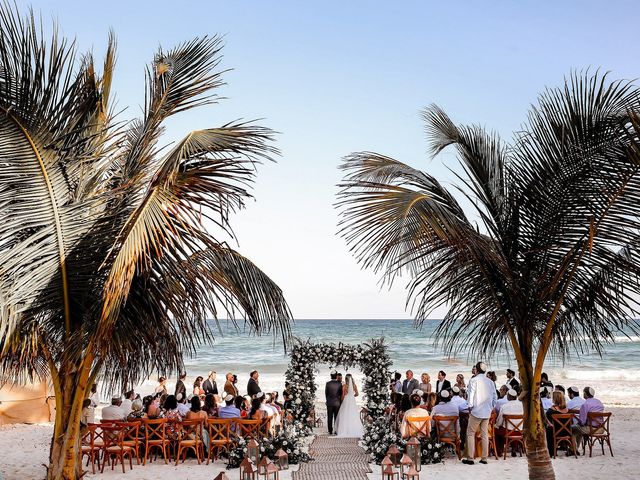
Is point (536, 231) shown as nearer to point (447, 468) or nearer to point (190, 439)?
point (447, 468)

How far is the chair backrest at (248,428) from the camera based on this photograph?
44.5 feet

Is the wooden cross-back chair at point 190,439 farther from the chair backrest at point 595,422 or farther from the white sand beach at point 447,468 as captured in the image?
the chair backrest at point 595,422

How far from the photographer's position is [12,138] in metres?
6.83

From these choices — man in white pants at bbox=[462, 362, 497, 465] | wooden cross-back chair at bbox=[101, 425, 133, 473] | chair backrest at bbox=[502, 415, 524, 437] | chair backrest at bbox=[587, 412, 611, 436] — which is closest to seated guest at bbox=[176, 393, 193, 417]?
wooden cross-back chair at bbox=[101, 425, 133, 473]

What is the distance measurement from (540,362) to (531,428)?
28.8 inches

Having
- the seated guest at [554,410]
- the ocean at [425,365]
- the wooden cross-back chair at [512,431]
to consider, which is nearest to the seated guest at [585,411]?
the seated guest at [554,410]

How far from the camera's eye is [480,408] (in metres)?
13.0

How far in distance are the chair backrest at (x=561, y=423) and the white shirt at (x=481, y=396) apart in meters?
1.42

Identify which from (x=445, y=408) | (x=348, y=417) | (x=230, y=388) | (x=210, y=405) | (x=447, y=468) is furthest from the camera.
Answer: (x=348, y=417)

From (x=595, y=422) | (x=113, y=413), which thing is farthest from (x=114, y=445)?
(x=595, y=422)

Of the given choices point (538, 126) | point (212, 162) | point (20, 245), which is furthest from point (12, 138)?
point (538, 126)

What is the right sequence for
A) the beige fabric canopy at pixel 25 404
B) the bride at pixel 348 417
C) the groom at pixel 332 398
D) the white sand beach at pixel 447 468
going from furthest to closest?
the beige fabric canopy at pixel 25 404
the groom at pixel 332 398
the bride at pixel 348 417
the white sand beach at pixel 447 468

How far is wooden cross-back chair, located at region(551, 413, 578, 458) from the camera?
13.3 meters

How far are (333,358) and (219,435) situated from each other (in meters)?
5.53
